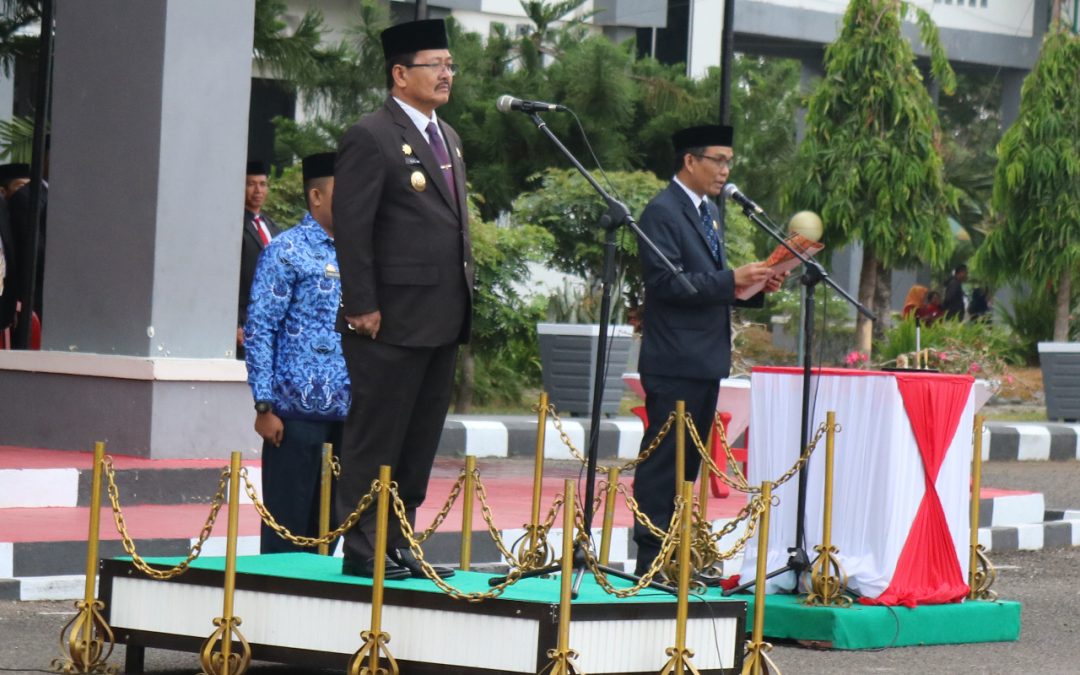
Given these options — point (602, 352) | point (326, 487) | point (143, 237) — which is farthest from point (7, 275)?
point (602, 352)

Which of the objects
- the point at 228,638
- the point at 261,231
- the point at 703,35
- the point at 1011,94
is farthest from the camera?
the point at 1011,94

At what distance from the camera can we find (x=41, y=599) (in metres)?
7.29

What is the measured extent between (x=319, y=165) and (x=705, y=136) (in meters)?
1.48

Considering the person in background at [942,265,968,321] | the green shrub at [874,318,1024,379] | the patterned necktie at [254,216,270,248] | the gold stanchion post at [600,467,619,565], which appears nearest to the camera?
the gold stanchion post at [600,467,619,565]

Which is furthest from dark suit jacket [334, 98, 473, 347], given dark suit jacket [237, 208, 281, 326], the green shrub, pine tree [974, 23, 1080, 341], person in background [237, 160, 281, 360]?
pine tree [974, 23, 1080, 341]

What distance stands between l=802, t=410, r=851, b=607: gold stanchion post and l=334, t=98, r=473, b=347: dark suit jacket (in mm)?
1716

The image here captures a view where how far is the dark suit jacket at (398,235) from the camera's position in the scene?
550cm

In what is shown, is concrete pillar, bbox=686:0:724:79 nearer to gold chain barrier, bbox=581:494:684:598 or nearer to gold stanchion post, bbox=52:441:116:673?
gold stanchion post, bbox=52:441:116:673

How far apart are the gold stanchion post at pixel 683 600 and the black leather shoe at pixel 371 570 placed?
2.57 ft

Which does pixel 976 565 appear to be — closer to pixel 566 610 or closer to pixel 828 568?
pixel 828 568

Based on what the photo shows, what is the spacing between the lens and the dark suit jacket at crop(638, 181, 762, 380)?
23.3 feet

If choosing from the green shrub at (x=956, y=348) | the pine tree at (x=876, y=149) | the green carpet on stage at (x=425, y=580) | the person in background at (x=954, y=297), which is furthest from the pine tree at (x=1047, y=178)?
the green carpet on stage at (x=425, y=580)

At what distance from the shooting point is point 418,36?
220 inches

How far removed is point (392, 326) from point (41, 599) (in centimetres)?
247
